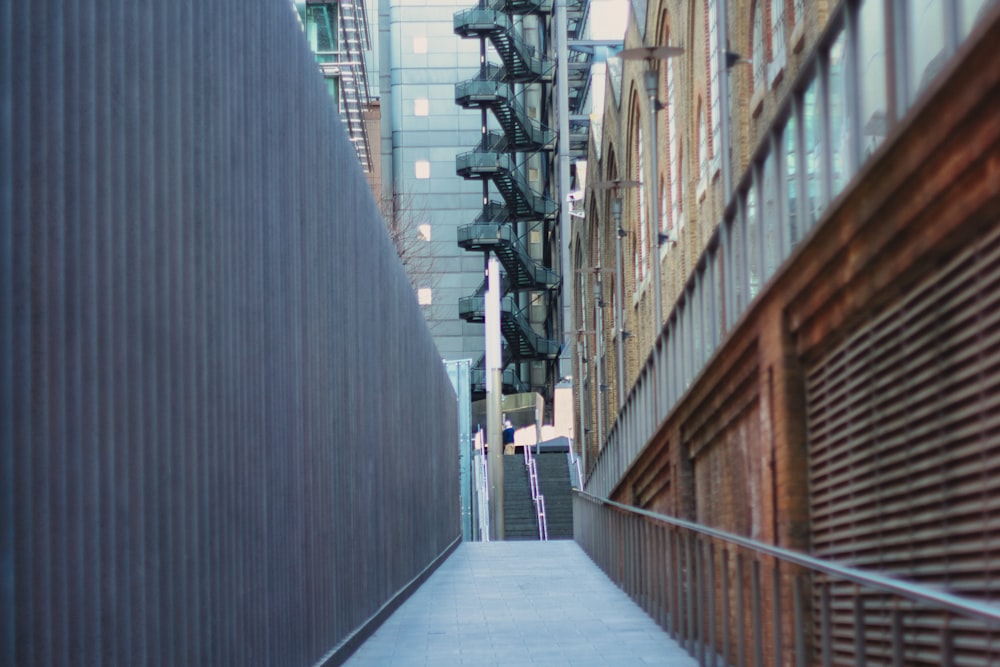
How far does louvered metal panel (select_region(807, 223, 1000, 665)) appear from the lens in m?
5.69

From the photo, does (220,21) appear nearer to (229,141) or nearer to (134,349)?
(229,141)

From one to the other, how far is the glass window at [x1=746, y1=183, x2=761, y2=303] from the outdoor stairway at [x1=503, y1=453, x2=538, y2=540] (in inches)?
1262

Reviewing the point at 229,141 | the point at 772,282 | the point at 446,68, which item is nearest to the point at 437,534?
the point at 772,282

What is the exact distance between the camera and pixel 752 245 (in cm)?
1062

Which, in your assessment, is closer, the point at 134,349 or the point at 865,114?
the point at 134,349

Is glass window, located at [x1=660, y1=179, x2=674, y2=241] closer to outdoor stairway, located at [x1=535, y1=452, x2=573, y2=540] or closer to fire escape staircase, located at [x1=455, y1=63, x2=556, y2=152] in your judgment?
outdoor stairway, located at [x1=535, y1=452, x2=573, y2=540]

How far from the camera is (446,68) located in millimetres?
64562

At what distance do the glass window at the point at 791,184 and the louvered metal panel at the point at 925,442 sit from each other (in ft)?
2.98

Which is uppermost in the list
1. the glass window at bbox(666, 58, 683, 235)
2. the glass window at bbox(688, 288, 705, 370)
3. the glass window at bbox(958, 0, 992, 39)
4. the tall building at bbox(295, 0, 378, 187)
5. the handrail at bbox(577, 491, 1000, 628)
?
the tall building at bbox(295, 0, 378, 187)

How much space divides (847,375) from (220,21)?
3593 mm

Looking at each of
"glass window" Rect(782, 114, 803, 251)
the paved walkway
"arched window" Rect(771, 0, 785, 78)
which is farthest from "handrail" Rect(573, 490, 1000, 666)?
"arched window" Rect(771, 0, 785, 78)

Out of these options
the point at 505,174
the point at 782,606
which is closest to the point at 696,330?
the point at 782,606

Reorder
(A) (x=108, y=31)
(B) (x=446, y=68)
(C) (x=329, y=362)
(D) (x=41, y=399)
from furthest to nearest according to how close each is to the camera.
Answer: (B) (x=446, y=68) → (C) (x=329, y=362) → (A) (x=108, y=31) → (D) (x=41, y=399)

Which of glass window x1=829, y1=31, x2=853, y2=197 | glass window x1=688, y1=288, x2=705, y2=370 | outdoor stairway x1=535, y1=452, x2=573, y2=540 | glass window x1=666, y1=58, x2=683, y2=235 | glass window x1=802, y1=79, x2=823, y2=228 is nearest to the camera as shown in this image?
glass window x1=829, y1=31, x2=853, y2=197
